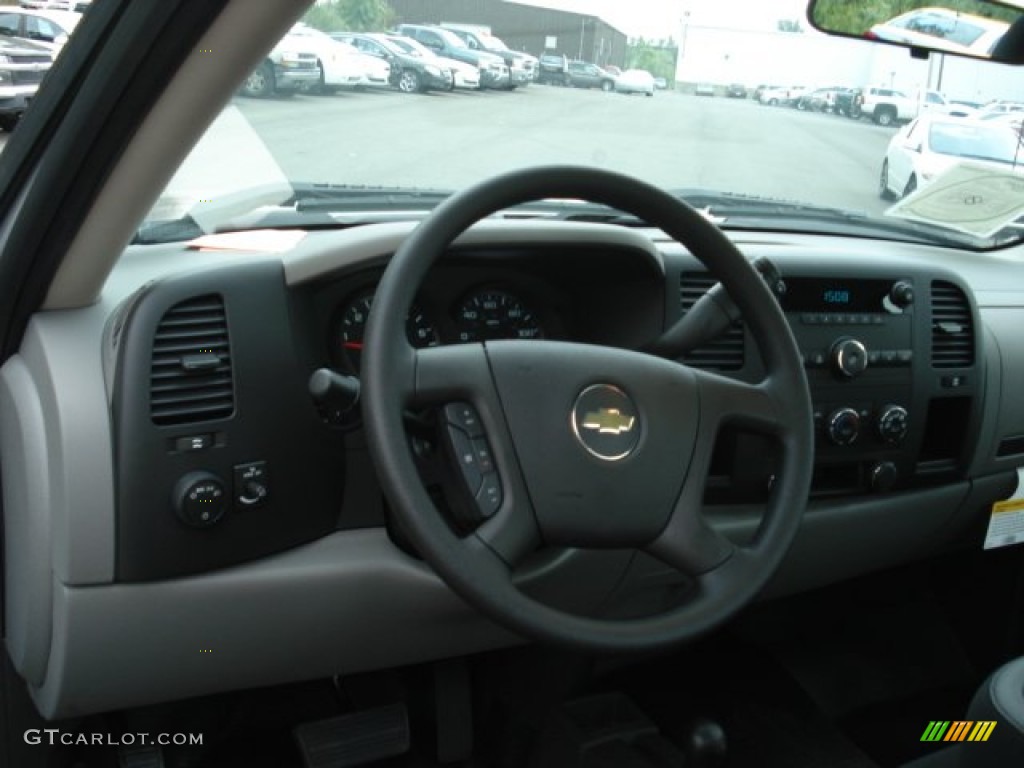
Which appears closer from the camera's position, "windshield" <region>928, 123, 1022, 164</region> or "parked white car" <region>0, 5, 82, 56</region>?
"parked white car" <region>0, 5, 82, 56</region>

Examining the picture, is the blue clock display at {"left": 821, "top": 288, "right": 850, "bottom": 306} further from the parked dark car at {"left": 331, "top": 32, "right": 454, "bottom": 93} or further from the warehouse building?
the parked dark car at {"left": 331, "top": 32, "right": 454, "bottom": 93}

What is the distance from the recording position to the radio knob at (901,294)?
2.56 m

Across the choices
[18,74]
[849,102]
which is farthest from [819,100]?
[18,74]

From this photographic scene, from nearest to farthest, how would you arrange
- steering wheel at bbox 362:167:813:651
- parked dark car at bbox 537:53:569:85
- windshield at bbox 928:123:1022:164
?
Result: steering wheel at bbox 362:167:813:651, parked dark car at bbox 537:53:569:85, windshield at bbox 928:123:1022:164

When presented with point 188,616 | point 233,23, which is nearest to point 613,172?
point 233,23

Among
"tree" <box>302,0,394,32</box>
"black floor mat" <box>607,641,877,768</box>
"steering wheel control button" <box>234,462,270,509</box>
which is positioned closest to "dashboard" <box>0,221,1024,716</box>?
"steering wheel control button" <box>234,462,270,509</box>

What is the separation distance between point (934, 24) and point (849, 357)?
73 cm

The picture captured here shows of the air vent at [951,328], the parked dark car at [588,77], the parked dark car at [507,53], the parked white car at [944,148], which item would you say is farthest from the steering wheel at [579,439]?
the parked white car at [944,148]

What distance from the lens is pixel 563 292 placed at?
7.68ft

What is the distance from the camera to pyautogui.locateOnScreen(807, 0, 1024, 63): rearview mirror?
2.23 meters

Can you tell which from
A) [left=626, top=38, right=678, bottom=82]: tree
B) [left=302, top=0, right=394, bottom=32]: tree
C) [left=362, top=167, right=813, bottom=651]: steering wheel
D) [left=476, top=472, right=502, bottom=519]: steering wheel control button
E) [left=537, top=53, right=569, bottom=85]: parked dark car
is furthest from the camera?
[left=626, top=38, right=678, bottom=82]: tree

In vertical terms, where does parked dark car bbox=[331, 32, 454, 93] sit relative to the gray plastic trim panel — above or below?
above

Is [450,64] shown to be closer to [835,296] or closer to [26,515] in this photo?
[835,296]

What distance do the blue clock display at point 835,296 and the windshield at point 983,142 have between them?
33.5 inches
